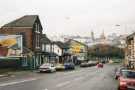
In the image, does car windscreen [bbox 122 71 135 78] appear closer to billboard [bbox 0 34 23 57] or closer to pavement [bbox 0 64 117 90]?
pavement [bbox 0 64 117 90]

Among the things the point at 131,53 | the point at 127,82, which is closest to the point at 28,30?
the point at 131,53

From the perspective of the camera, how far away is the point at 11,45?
66375mm

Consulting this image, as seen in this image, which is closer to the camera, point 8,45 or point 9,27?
point 8,45

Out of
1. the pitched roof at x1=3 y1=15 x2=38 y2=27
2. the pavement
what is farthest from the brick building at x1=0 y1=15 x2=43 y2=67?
the pavement

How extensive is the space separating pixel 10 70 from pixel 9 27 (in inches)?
698

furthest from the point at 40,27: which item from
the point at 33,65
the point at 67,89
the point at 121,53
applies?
the point at 121,53

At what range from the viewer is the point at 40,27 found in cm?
7812

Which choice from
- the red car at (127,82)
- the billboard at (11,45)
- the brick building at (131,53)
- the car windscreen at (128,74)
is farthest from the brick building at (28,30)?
the red car at (127,82)

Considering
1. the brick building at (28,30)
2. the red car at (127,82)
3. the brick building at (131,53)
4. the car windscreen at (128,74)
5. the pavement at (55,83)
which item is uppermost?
the brick building at (28,30)

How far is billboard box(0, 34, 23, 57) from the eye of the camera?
6475 centimetres

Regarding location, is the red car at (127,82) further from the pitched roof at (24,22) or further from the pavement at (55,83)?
the pitched roof at (24,22)

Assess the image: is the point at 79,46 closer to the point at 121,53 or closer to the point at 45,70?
the point at 121,53

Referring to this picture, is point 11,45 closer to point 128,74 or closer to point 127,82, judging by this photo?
point 128,74

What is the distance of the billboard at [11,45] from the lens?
64.8 m
